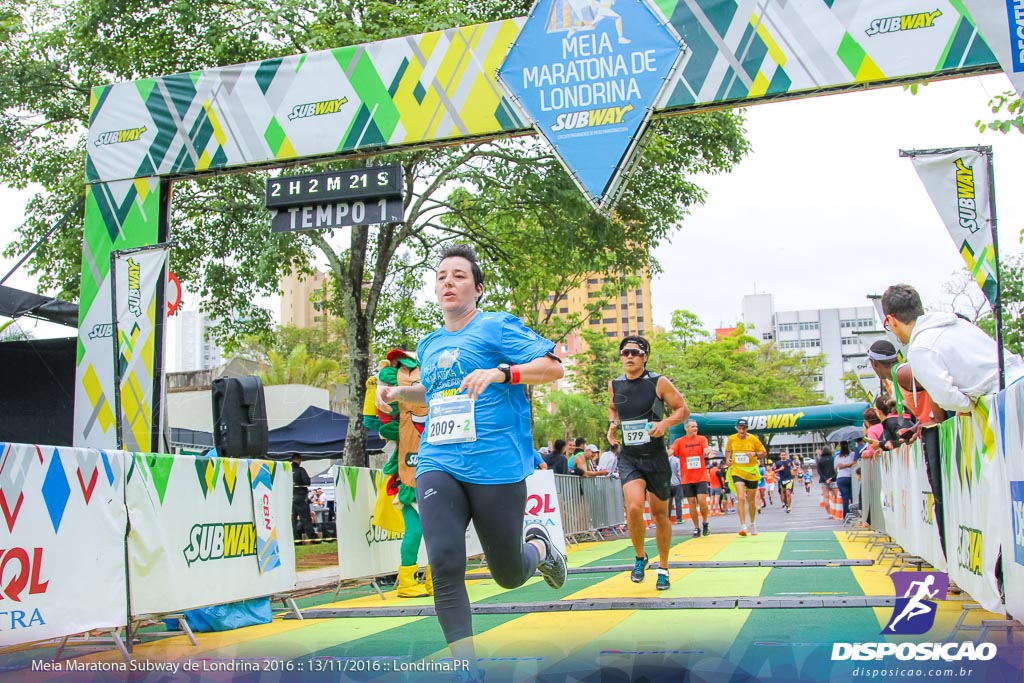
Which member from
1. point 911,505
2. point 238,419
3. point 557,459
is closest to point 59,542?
point 238,419

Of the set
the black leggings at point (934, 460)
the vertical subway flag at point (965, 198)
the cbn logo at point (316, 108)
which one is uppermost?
the cbn logo at point (316, 108)

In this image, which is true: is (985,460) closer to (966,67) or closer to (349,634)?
(349,634)

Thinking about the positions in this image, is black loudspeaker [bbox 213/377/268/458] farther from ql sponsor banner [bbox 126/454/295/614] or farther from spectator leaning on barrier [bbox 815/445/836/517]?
spectator leaning on barrier [bbox 815/445/836/517]

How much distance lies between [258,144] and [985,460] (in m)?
7.93

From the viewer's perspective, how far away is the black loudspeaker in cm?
814

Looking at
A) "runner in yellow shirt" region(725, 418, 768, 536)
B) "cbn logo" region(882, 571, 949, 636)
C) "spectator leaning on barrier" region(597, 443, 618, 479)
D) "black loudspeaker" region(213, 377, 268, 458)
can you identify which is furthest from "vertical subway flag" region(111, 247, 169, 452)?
"spectator leaning on barrier" region(597, 443, 618, 479)

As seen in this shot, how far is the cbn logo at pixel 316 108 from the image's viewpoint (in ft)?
32.4

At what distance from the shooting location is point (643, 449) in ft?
24.7

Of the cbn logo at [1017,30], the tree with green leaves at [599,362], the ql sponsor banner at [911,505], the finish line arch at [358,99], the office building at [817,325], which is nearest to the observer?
the ql sponsor banner at [911,505]

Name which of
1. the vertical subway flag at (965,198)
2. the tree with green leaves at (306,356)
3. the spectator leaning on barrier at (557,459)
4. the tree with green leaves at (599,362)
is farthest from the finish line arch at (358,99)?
the tree with green leaves at (599,362)

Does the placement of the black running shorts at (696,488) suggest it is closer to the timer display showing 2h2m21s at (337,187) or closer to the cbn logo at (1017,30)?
the timer display showing 2h2m21s at (337,187)

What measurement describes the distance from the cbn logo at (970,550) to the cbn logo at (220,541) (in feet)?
16.1

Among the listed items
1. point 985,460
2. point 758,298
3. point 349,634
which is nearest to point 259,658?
point 349,634

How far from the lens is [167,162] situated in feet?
33.7
